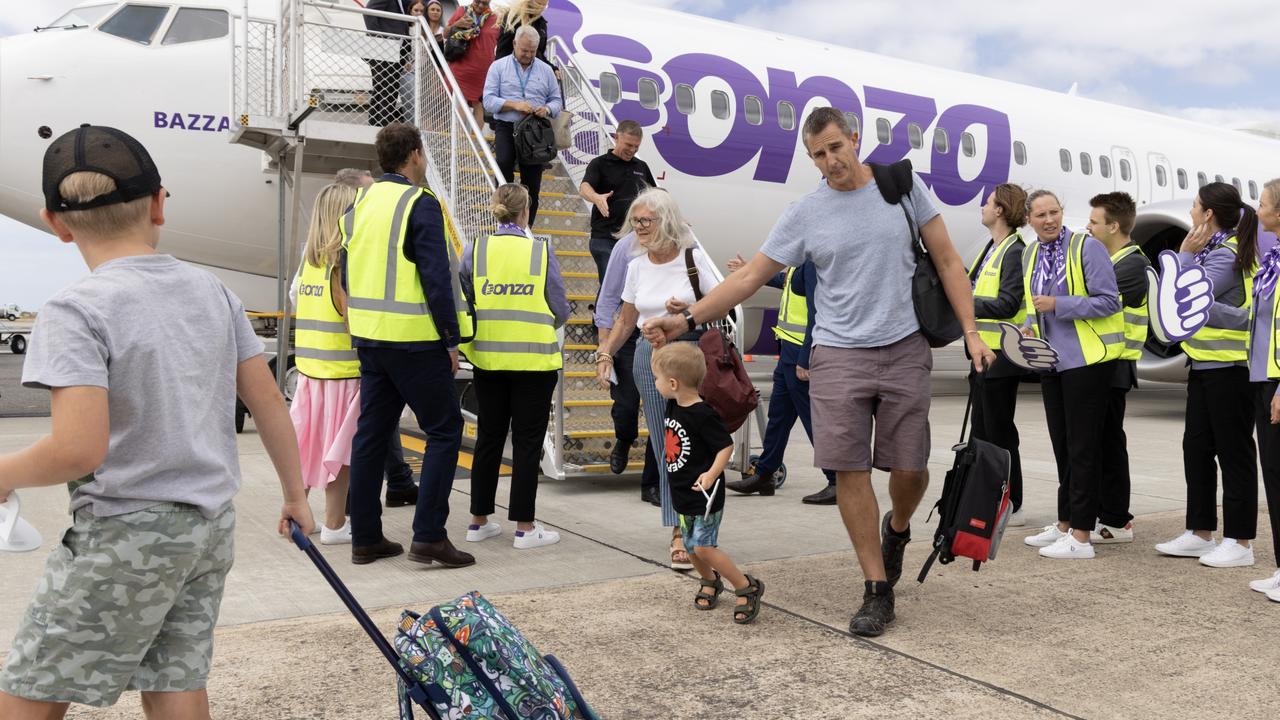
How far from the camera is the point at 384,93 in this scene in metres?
8.16

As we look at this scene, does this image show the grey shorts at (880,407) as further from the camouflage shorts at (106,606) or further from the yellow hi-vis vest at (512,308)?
the camouflage shorts at (106,606)

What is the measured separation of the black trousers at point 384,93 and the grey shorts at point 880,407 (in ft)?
17.6

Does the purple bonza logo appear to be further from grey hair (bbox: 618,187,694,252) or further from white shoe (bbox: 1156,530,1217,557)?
white shoe (bbox: 1156,530,1217,557)

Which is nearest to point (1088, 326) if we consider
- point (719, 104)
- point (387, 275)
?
point (387, 275)

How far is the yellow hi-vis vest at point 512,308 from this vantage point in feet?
15.4

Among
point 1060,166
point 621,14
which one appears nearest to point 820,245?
point 621,14

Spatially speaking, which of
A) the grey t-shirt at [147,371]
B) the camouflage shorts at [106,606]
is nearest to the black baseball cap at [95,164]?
the grey t-shirt at [147,371]

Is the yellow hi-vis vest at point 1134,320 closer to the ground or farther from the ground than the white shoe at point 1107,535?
farther from the ground

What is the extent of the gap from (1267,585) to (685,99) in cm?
686

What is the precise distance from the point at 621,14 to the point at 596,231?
402 centimetres

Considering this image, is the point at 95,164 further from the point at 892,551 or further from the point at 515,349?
the point at 892,551

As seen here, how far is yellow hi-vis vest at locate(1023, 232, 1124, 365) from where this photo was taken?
4762mm

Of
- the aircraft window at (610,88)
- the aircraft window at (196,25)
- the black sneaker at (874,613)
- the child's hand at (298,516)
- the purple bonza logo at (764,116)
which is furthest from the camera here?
the purple bonza logo at (764,116)

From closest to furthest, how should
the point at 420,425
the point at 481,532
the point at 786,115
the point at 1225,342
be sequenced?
the point at 420,425 < the point at 1225,342 < the point at 481,532 < the point at 786,115
